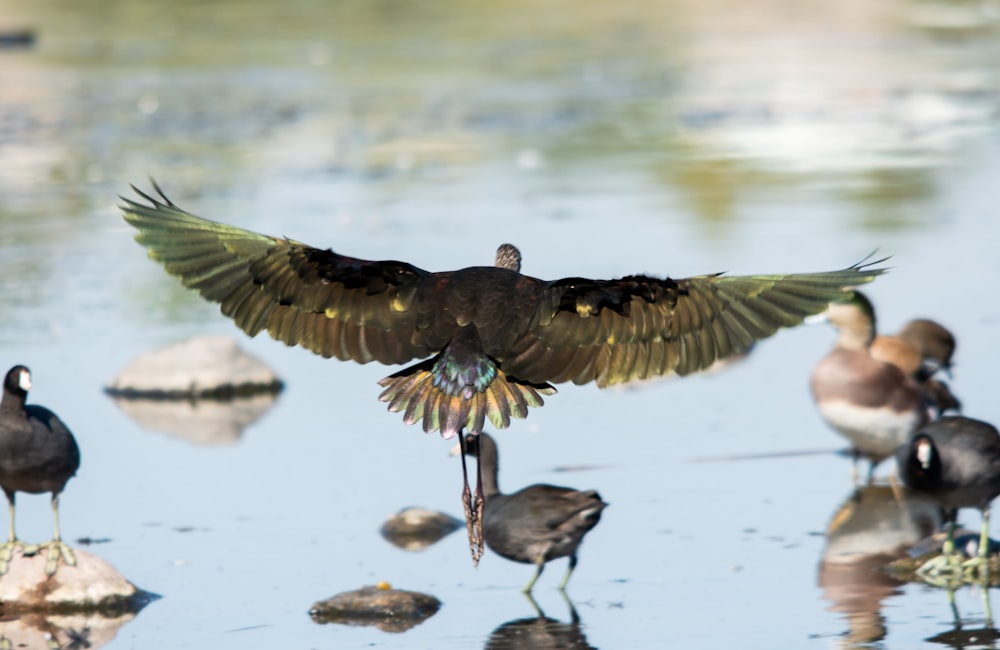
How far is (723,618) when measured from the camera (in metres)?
6.71

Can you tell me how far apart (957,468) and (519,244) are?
257 inches

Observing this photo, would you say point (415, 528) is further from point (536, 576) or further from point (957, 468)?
point (957, 468)

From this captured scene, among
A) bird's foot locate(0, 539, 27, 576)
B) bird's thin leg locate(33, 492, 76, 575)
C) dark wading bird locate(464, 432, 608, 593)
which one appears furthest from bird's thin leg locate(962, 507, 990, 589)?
bird's foot locate(0, 539, 27, 576)

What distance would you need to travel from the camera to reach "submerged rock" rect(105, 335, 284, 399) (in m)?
10.2

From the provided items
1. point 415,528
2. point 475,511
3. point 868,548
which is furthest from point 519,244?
point 475,511

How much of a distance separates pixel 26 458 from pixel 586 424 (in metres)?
3.11

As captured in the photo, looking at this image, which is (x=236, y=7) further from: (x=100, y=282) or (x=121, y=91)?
(x=100, y=282)

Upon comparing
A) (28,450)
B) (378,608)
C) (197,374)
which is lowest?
(378,608)

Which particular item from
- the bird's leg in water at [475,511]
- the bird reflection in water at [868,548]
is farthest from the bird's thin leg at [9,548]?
the bird reflection in water at [868,548]

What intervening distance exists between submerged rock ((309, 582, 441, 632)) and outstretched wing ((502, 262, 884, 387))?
1.39 metres

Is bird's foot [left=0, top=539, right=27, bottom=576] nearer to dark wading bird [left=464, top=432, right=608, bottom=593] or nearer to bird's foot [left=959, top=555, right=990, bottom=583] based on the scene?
dark wading bird [left=464, top=432, right=608, bottom=593]

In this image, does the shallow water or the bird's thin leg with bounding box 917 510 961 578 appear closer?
the bird's thin leg with bounding box 917 510 961 578

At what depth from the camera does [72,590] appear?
7.13 m

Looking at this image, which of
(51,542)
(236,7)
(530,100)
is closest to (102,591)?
(51,542)
